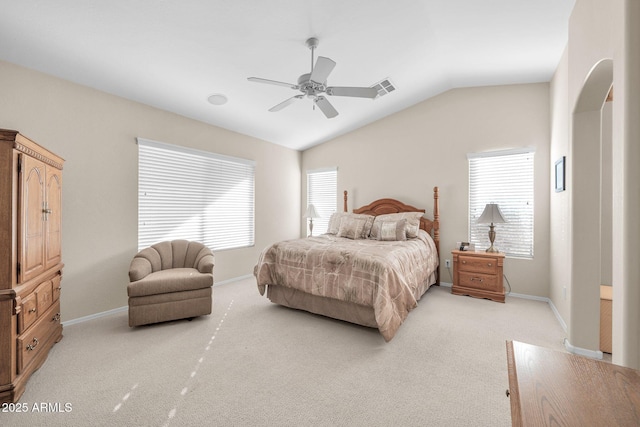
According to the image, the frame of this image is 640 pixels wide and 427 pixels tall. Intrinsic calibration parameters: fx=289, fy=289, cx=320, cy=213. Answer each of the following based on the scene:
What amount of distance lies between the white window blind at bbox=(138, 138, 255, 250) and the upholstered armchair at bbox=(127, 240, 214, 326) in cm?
50

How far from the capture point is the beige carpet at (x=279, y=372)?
181 centimetres

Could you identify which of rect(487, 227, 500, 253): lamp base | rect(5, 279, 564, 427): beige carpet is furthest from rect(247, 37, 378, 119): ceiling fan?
rect(487, 227, 500, 253): lamp base

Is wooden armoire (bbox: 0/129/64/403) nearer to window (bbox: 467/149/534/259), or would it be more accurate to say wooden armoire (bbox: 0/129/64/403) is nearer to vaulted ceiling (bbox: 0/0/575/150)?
vaulted ceiling (bbox: 0/0/575/150)

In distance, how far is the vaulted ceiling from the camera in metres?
2.48

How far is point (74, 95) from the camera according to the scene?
3234mm

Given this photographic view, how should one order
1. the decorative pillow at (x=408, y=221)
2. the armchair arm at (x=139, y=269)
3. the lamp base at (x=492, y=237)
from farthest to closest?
1. the decorative pillow at (x=408, y=221)
2. the lamp base at (x=492, y=237)
3. the armchair arm at (x=139, y=269)

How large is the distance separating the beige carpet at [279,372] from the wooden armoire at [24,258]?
0.19 meters

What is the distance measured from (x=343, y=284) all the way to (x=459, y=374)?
129 centimetres

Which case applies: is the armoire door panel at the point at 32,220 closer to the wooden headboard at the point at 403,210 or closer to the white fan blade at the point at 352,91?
the white fan blade at the point at 352,91

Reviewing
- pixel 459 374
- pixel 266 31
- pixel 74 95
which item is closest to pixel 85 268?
pixel 74 95

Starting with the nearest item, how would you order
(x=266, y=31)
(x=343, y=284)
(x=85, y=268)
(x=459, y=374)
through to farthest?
(x=459, y=374), (x=266, y=31), (x=343, y=284), (x=85, y=268)

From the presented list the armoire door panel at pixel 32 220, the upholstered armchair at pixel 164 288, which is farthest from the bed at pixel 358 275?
the armoire door panel at pixel 32 220

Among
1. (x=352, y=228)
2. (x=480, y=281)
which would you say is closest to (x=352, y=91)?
(x=352, y=228)

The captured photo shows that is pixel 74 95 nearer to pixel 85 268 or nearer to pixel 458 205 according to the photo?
pixel 85 268
